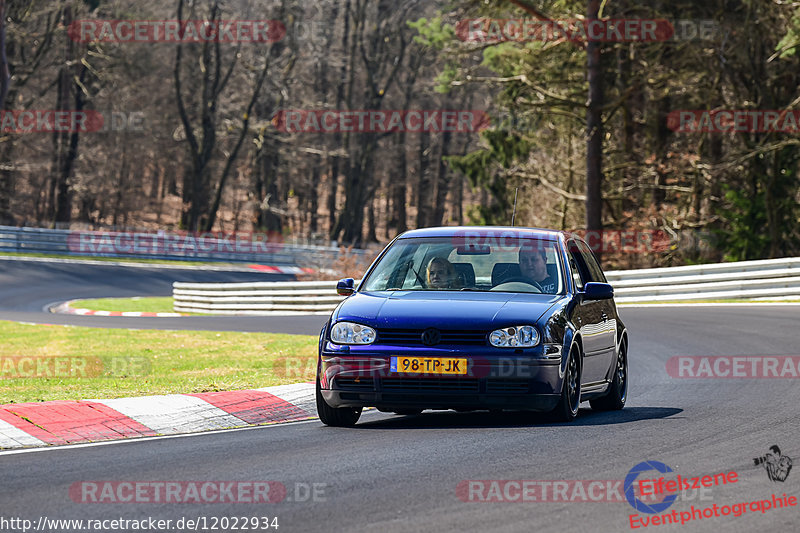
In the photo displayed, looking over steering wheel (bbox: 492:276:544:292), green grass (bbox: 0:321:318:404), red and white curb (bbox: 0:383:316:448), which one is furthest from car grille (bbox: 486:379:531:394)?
green grass (bbox: 0:321:318:404)

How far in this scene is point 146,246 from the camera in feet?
158

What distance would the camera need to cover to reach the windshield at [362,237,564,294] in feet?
33.8

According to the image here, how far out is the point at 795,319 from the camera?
835 inches

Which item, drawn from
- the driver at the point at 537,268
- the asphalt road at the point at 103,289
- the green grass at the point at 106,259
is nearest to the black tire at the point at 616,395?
the driver at the point at 537,268

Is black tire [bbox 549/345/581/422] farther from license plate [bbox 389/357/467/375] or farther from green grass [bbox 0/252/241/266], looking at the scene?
green grass [bbox 0/252/241/266]

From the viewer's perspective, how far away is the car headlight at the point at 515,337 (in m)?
9.21

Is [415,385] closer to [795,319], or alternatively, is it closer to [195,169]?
[795,319]

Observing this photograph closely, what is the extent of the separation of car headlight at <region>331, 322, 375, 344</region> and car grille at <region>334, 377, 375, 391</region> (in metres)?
0.28

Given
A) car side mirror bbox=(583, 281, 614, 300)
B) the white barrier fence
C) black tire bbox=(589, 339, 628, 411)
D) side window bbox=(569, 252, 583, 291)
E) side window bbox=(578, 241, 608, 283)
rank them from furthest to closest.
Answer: the white barrier fence < side window bbox=(578, 241, 608, 283) < black tire bbox=(589, 339, 628, 411) < side window bbox=(569, 252, 583, 291) < car side mirror bbox=(583, 281, 614, 300)

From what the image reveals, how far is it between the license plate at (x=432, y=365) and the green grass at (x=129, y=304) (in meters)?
24.0

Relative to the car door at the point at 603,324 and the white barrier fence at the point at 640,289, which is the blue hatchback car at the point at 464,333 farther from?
the white barrier fence at the point at 640,289

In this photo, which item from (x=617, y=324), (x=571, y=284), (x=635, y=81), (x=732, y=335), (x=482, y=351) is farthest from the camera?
(x=635, y=81)

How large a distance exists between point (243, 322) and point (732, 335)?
11223 millimetres

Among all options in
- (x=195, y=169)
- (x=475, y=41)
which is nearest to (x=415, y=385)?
(x=475, y=41)
